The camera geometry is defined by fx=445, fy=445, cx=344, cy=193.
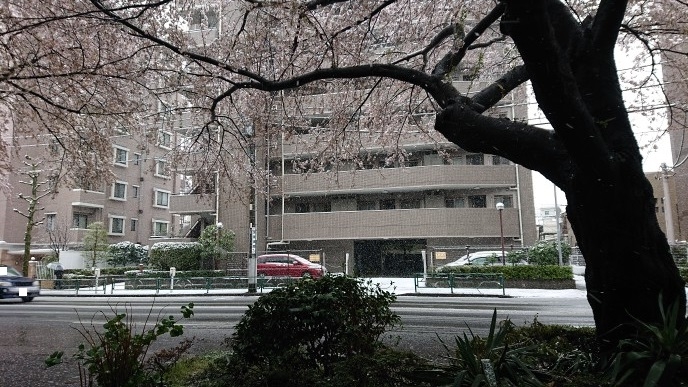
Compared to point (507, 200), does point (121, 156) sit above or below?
above

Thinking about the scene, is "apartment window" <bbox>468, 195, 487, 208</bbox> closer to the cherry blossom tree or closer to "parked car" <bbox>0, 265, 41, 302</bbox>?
the cherry blossom tree

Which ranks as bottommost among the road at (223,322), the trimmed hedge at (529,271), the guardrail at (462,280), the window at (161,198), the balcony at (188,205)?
the road at (223,322)

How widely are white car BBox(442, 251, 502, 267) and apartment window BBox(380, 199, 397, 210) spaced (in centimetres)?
652

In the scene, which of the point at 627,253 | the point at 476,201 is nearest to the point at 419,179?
the point at 476,201

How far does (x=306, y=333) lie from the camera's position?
3.71 metres

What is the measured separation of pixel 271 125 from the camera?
9.51m

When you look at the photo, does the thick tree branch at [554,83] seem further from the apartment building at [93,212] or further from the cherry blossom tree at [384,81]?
the apartment building at [93,212]

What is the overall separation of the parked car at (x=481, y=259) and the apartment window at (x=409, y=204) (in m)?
5.61

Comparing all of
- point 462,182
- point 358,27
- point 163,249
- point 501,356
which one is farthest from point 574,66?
point 163,249

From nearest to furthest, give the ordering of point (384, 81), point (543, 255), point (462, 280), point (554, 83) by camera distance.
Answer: point (554, 83)
point (384, 81)
point (462, 280)
point (543, 255)

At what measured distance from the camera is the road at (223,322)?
23.5ft

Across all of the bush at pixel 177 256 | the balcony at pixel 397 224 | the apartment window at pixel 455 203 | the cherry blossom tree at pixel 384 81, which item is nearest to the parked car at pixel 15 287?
the bush at pixel 177 256

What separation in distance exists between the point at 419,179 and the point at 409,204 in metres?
2.49

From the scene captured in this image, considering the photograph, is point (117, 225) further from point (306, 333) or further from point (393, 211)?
point (306, 333)
